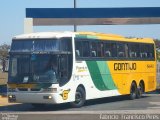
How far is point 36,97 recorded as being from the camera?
20109mm

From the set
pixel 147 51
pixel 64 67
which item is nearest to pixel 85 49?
pixel 64 67

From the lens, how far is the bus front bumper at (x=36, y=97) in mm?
19938

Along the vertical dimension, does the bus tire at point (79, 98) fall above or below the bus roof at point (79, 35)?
below

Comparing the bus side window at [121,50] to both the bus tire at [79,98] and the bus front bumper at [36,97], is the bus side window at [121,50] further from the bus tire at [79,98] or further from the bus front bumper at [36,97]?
the bus front bumper at [36,97]

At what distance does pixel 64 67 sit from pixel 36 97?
66.8 inches

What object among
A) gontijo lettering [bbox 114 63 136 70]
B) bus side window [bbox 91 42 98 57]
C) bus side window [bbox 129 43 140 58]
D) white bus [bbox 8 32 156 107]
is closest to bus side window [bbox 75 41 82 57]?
white bus [bbox 8 32 156 107]

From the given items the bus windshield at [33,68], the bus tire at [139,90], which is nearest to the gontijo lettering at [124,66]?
the bus tire at [139,90]

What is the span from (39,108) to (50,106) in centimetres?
116

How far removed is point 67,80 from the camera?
2070 centimetres

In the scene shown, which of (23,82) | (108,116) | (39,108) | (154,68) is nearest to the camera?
(108,116)

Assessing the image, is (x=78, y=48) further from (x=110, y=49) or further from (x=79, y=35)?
(x=110, y=49)

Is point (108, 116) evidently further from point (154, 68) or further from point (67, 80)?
point (154, 68)

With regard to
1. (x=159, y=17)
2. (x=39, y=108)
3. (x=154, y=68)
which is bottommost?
(x=39, y=108)

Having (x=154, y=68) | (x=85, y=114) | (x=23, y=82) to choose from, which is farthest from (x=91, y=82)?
(x=154, y=68)
